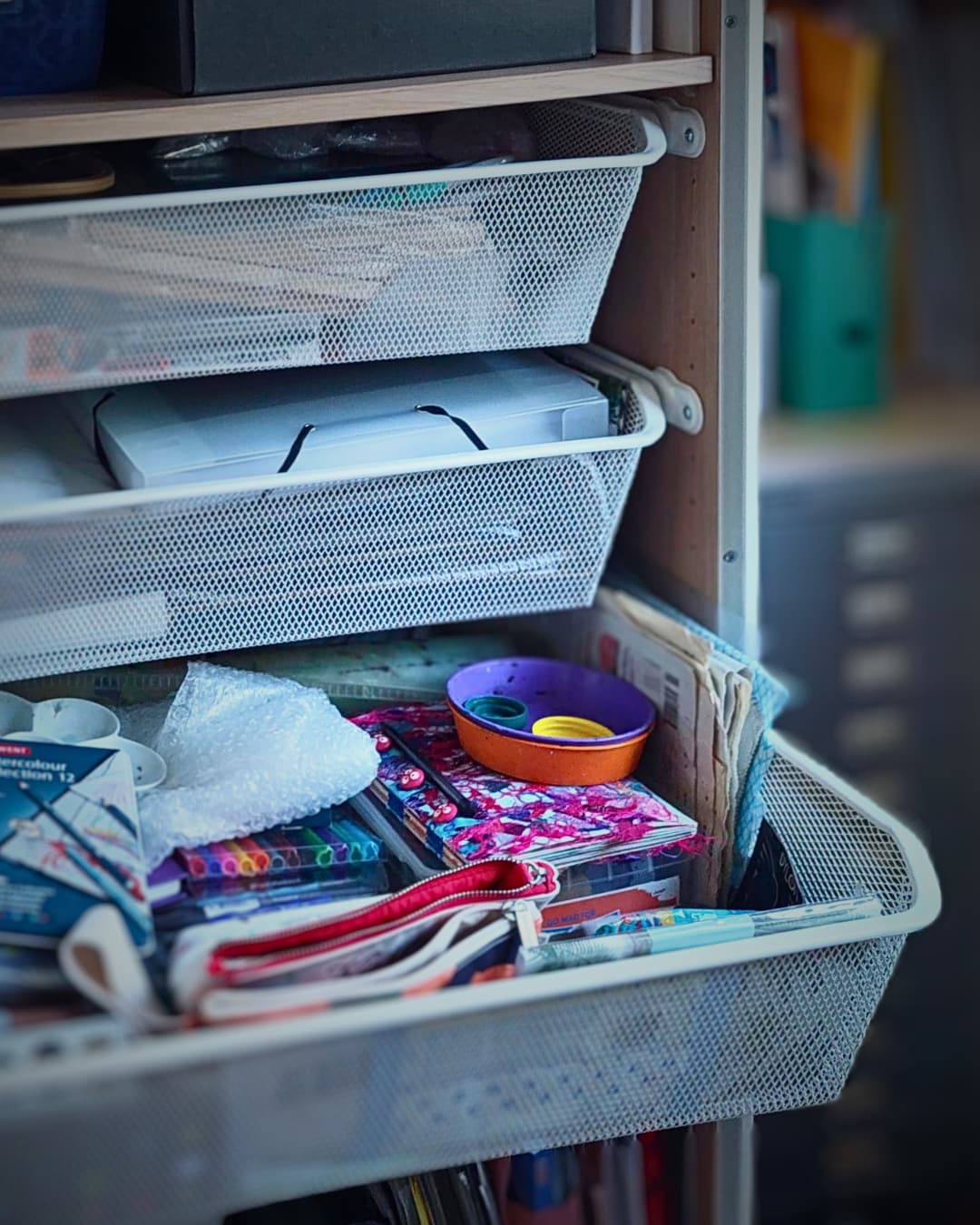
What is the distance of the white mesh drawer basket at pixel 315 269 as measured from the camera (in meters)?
0.86

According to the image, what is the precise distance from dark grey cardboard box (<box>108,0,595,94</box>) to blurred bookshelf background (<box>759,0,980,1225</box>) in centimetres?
84

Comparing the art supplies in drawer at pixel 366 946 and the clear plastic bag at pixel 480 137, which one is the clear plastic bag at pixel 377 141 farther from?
the art supplies in drawer at pixel 366 946

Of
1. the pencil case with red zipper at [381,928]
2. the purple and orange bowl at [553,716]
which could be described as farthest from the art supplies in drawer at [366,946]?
the purple and orange bowl at [553,716]

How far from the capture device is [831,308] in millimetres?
1890

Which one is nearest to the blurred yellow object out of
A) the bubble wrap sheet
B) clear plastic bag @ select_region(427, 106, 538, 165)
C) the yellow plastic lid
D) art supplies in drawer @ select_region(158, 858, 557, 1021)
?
clear plastic bag @ select_region(427, 106, 538, 165)

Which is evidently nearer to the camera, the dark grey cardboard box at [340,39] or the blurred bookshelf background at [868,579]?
the dark grey cardboard box at [340,39]

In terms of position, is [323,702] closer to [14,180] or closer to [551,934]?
[551,934]

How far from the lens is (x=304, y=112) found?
874 mm

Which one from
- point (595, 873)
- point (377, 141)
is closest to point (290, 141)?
point (377, 141)

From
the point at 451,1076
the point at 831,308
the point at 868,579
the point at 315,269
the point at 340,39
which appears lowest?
the point at 868,579

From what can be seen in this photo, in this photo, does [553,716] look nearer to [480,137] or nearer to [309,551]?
[309,551]

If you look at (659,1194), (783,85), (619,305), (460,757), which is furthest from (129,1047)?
(783,85)

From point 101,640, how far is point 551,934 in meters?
0.34

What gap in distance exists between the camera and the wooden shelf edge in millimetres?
845
